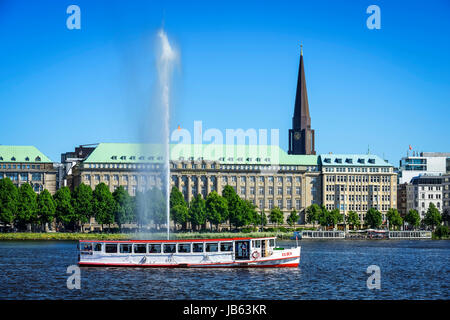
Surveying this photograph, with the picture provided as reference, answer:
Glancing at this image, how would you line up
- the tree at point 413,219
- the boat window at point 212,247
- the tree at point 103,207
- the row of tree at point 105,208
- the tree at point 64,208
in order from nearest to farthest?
the boat window at point 212,247
the row of tree at point 105,208
the tree at point 64,208
the tree at point 103,207
the tree at point 413,219

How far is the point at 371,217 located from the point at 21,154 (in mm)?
83837

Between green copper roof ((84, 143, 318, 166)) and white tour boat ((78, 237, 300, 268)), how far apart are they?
317 feet

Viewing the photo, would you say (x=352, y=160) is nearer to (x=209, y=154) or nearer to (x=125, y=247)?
(x=209, y=154)

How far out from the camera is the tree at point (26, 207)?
5246 inches

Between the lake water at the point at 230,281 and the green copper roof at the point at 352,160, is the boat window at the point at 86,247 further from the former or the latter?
the green copper roof at the point at 352,160

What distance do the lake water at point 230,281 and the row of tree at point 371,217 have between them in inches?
3245

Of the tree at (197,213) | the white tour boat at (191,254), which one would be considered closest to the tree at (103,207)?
the tree at (197,213)

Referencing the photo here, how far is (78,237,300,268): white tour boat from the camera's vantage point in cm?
7212

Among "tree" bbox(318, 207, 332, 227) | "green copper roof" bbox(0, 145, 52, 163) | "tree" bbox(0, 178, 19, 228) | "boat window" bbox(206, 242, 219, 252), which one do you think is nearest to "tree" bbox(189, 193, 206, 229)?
"tree" bbox(318, 207, 332, 227)

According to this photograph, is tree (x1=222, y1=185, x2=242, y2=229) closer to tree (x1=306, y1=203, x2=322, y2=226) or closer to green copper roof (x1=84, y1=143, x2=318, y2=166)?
green copper roof (x1=84, y1=143, x2=318, y2=166)

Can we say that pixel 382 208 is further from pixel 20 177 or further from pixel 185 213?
pixel 20 177

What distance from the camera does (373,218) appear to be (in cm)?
16575
